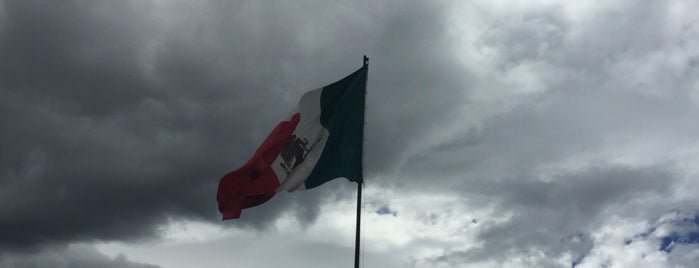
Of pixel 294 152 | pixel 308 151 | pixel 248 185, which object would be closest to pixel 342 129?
pixel 308 151

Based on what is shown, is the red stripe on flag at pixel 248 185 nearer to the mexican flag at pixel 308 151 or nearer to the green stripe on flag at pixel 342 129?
the mexican flag at pixel 308 151

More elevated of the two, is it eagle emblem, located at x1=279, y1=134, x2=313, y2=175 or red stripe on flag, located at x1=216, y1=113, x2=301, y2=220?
eagle emblem, located at x1=279, y1=134, x2=313, y2=175

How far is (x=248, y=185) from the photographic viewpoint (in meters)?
33.8

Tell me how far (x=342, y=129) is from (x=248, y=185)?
5096mm

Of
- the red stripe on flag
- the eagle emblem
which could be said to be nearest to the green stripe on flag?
the eagle emblem

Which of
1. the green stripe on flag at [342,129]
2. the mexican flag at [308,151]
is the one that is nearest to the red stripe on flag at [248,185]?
the mexican flag at [308,151]

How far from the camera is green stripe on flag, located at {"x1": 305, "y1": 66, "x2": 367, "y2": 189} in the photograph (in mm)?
32375

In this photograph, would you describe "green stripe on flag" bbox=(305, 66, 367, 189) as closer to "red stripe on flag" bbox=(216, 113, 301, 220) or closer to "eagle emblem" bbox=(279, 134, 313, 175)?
"eagle emblem" bbox=(279, 134, 313, 175)

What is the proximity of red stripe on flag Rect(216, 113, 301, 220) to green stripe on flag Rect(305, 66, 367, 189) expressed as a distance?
2.19 m

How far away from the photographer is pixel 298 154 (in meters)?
33.9

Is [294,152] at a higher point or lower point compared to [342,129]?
lower

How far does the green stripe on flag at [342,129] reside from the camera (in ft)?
106

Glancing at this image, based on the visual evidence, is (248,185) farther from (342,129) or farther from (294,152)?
(342,129)

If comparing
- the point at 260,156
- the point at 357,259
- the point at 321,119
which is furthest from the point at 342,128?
the point at 357,259
